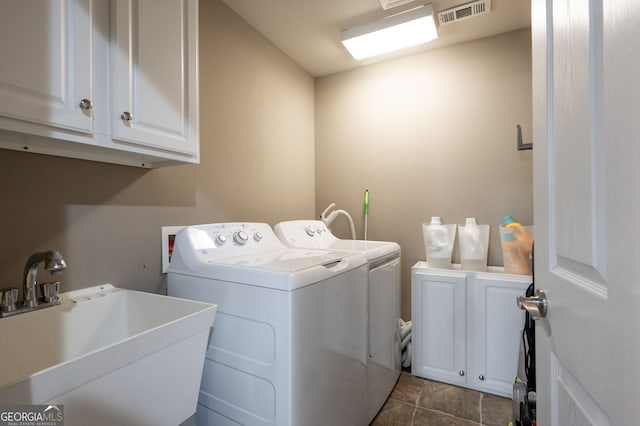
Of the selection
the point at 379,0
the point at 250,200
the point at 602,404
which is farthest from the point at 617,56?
the point at 250,200

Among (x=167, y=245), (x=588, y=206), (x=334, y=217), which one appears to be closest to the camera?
(x=588, y=206)

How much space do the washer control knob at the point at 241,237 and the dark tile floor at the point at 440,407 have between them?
1234 mm

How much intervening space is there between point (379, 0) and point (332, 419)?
2.21 metres

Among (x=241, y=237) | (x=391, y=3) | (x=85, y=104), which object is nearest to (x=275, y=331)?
(x=241, y=237)

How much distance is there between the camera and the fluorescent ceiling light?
1.85m

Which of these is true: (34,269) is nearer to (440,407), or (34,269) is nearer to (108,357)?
(108,357)

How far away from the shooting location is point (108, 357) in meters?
0.69

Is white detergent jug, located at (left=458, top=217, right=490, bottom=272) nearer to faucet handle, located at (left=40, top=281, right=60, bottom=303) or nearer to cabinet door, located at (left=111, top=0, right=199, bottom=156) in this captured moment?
cabinet door, located at (left=111, top=0, right=199, bottom=156)

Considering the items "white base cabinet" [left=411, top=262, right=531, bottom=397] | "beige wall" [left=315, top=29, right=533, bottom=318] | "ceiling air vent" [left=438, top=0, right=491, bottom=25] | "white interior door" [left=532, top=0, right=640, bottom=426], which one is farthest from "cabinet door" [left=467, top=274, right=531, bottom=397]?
"ceiling air vent" [left=438, top=0, right=491, bottom=25]

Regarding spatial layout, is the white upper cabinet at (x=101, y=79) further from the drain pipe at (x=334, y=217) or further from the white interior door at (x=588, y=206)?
the drain pipe at (x=334, y=217)

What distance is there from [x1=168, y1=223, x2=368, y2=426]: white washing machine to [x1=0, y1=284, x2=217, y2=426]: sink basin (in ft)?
0.60

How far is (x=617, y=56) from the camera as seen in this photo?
→ 423 mm

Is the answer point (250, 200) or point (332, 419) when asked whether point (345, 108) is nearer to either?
point (250, 200)

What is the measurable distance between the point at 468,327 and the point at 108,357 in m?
1.96
